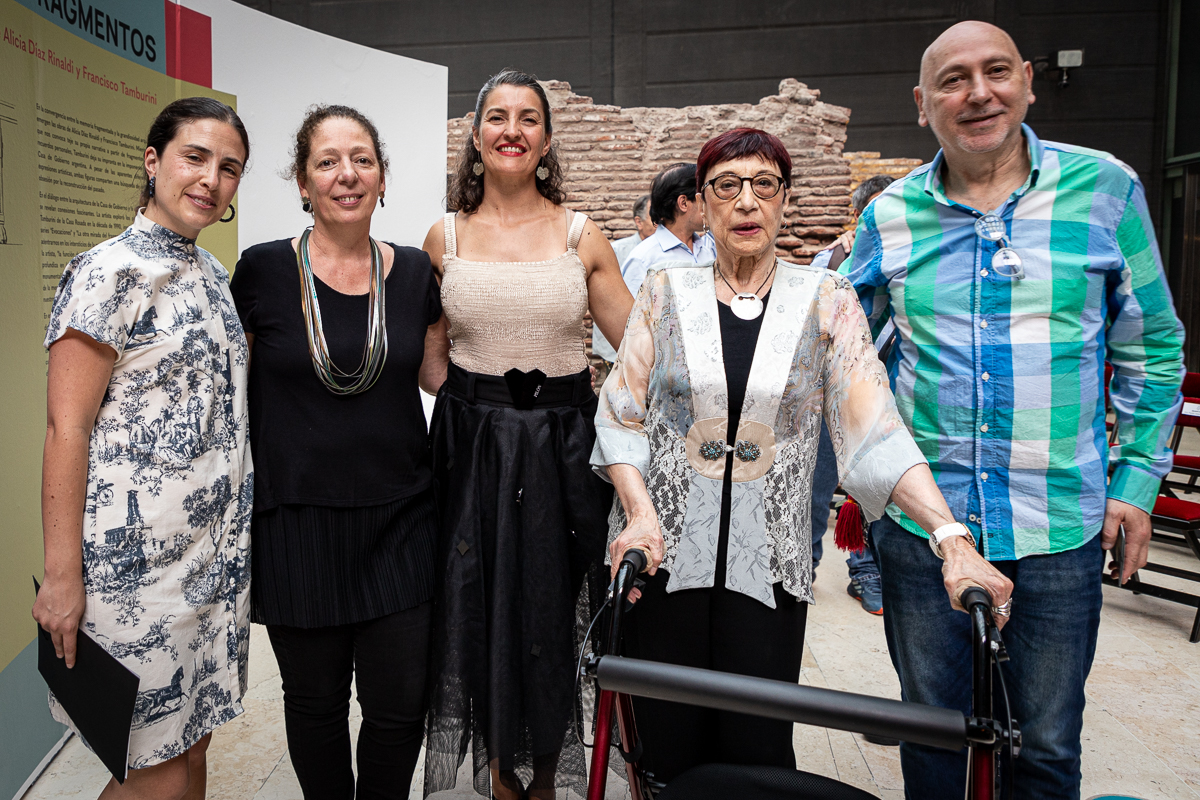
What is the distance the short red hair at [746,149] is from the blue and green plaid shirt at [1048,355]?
37 centimetres

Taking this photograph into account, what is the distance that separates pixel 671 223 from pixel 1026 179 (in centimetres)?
278

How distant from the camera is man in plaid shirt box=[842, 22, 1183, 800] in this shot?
161 centimetres

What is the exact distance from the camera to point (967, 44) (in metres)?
1.60

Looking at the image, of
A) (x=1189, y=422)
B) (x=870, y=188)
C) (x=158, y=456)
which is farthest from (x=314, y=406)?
(x=1189, y=422)

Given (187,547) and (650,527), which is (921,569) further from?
(187,547)

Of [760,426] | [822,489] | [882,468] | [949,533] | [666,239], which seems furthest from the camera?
[666,239]

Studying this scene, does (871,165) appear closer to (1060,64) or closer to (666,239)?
(1060,64)

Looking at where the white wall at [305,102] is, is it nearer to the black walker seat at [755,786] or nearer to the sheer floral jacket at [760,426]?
the sheer floral jacket at [760,426]

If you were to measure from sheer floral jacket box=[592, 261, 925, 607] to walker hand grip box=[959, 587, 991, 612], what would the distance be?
32 centimetres

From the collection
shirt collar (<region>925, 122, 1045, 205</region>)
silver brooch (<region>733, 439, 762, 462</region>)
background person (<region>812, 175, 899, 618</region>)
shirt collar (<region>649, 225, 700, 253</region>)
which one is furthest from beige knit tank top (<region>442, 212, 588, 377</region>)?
shirt collar (<region>649, 225, 700, 253</region>)

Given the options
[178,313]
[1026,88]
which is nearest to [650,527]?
[178,313]

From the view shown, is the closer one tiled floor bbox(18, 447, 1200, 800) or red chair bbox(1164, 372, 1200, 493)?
tiled floor bbox(18, 447, 1200, 800)

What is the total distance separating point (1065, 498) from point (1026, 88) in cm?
83

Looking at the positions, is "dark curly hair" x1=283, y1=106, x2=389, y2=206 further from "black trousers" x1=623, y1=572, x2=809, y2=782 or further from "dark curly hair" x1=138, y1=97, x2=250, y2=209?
"black trousers" x1=623, y1=572, x2=809, y2=782
